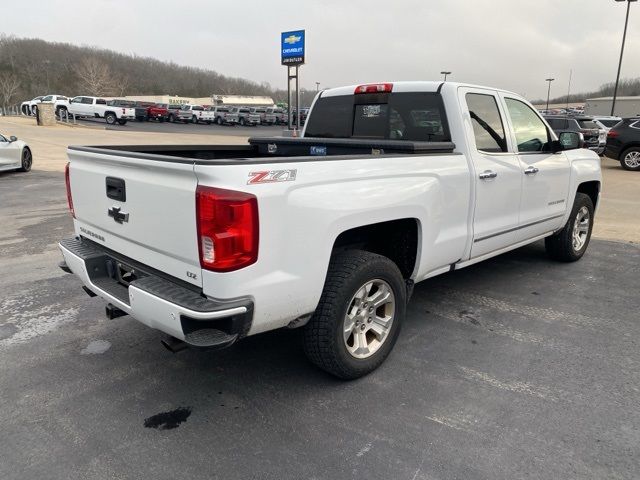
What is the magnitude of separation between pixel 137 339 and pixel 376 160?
2.29 metres

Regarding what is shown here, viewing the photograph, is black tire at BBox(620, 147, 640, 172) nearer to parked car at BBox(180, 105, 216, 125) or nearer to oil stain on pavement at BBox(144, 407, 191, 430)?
oil stain on pavement at BBox(144, 407, 191, 430)

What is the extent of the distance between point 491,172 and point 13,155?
13.4 meters

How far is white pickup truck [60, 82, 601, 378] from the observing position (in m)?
2.46

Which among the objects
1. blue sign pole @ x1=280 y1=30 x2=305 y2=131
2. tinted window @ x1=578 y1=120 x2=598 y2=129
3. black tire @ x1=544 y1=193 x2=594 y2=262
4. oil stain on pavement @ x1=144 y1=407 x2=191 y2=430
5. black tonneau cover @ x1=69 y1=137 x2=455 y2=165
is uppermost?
blue sign pole @ x1=280 y1=30 x2=305 y2=131

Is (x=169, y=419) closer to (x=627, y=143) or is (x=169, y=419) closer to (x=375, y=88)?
(x=375, y=88)

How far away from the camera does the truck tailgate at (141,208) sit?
2.53m

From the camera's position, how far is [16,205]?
9.25 m

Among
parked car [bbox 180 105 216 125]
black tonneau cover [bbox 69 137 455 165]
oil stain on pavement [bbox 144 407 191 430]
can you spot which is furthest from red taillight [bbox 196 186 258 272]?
parked car [bbox 180 105 216 125]

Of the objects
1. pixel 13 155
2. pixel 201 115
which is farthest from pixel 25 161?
pixel 201 115

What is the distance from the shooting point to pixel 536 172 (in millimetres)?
4633

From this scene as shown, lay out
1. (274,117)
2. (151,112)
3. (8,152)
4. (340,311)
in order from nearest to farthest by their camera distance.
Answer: (340,311)
(8,152)
(151,112)
(274,117)

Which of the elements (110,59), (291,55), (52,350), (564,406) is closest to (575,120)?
(291,55)

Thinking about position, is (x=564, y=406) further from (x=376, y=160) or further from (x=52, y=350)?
(x=52, y=350)

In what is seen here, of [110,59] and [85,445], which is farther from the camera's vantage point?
[110,59]
